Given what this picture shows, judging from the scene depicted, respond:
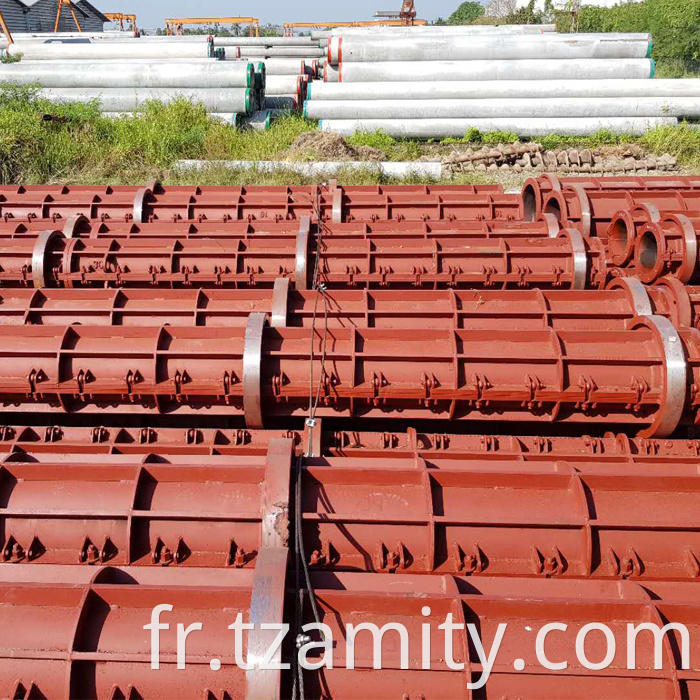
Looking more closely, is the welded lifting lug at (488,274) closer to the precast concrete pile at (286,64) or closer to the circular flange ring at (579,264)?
the circular flange ring at (579,264)

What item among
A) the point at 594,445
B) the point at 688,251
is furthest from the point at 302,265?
the point at 688,251

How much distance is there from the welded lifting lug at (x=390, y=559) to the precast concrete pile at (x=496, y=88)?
1647 cm

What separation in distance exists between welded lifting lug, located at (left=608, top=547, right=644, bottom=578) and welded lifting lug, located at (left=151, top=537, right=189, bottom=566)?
3.11 meters

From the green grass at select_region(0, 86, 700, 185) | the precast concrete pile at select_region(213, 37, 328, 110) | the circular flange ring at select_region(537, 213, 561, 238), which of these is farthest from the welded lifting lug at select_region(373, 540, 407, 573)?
the precast concrete pile at select_region(213, 37, 328, 110)

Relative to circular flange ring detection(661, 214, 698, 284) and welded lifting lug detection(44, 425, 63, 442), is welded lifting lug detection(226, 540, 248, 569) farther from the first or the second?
circular flange ring detection(661, 214, 698, 284)

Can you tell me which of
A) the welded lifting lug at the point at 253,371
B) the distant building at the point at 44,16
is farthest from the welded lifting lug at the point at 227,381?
the distant building at the point at 44,16

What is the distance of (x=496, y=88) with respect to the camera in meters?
18.1

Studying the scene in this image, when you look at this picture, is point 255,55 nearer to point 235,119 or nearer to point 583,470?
point 235,119

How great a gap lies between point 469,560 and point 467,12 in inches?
3994

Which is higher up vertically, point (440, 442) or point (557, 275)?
point (557, 275)

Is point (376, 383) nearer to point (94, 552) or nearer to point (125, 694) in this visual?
point (94, 552)

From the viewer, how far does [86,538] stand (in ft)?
13.4

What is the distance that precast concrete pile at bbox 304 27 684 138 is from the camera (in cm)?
1772

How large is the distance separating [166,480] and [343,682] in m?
2.02
